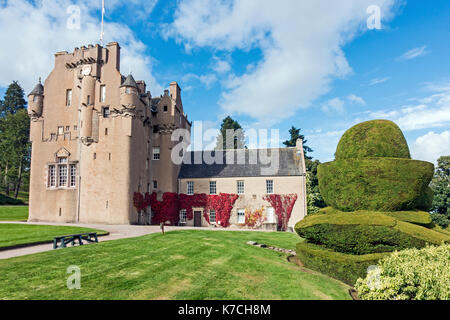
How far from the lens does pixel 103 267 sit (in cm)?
1028

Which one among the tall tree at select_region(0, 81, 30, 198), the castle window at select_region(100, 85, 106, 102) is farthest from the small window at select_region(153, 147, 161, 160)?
the tall tree at select_region(0, 81, 30, 198)

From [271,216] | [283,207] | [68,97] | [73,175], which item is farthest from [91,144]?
[283,207]

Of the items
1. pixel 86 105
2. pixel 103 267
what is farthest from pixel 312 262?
pixel 86 105

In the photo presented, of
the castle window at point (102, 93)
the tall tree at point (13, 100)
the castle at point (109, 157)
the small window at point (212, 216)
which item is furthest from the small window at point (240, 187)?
the tall tree at point (13, 100)

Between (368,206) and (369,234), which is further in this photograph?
(368,206)

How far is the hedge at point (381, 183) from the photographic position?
41.7ft

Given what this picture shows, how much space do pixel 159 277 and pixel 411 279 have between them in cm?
830

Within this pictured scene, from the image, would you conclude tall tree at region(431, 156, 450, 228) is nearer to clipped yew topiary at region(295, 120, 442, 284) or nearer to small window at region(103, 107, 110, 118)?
clipped yew topiary at region(295, 120, 442, 284)

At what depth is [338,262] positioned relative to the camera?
12102 millimetres

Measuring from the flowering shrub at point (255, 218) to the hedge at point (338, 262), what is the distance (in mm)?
20482

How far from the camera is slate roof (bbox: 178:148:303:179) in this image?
116 ft

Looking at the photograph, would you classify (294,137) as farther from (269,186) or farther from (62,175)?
(62,175)

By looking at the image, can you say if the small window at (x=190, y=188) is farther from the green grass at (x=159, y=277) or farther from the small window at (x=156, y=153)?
the green grass at (x=159, y=277)

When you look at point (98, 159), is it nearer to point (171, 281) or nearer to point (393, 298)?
point (171, 281)
